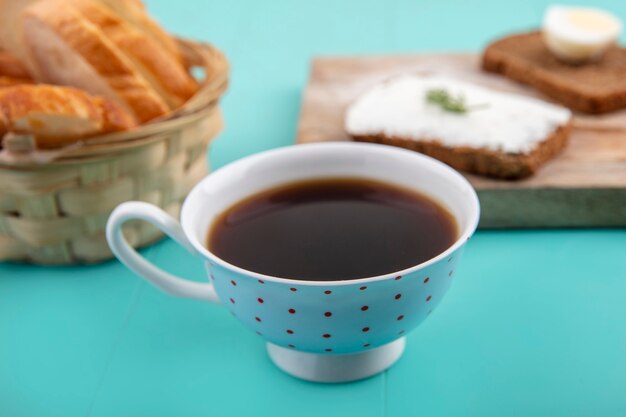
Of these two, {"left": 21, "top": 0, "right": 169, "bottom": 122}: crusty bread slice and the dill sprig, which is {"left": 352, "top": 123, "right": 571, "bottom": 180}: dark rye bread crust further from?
{"left": 21, "top": 0, "right": 169, "bottom": 122}: crusty bread slice

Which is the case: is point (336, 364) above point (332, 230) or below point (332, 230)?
below

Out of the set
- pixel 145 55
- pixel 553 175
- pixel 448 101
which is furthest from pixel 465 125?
pixel 145 55

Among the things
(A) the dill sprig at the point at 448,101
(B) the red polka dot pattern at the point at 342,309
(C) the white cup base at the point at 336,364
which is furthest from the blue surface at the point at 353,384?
(A) the dill sprig at the point at 448,101

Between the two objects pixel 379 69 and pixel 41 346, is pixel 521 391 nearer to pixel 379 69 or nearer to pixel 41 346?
pixel 41 346

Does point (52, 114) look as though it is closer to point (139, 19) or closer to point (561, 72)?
point (139, 19)

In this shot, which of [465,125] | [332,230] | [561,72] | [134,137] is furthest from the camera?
[561,72]

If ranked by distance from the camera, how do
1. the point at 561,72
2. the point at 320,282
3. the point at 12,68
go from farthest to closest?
the point at 561,72
the point at 12,68
the point at 320,282

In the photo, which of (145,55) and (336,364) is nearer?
(336,364)
